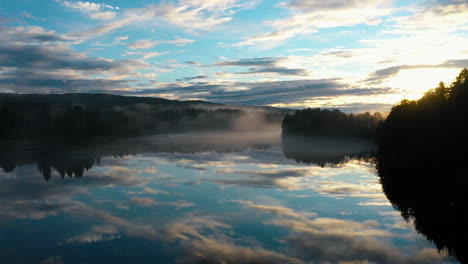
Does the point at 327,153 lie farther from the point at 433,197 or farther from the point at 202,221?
the point at 202,221

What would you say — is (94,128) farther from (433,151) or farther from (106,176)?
(433,151)

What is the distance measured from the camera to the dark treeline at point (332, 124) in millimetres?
138375

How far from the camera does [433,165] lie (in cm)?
5653

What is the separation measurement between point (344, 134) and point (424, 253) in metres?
130

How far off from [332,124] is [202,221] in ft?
426

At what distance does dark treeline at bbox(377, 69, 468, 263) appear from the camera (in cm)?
2497

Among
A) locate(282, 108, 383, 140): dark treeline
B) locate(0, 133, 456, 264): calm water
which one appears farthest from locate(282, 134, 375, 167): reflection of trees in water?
locate(0, 133, 456, 264): calm water

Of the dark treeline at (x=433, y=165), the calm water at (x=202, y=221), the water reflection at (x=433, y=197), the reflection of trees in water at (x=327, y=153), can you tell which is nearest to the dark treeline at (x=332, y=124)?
the reflection of trees in water at (x=327, y=153)

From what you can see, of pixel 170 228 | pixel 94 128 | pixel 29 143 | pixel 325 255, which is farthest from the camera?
pixel 94 128

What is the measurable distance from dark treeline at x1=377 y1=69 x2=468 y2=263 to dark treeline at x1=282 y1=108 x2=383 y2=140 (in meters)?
42.0

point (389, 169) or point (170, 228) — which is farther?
point (389, 169)

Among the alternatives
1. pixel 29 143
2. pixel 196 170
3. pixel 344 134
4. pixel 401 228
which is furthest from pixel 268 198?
pixel 344 134

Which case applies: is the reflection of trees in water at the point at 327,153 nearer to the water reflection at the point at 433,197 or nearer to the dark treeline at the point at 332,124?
the dark treeline at the point at 332,124

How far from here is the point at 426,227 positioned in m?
24.3
